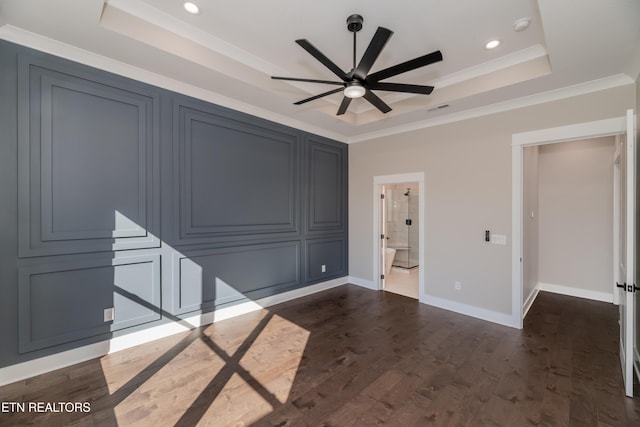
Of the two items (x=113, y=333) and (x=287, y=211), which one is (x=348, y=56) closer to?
(x=287, y=211)

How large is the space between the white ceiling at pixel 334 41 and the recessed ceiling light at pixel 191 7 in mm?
50

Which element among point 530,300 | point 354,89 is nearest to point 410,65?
point 354,89

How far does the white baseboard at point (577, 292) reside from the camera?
14.6 ft

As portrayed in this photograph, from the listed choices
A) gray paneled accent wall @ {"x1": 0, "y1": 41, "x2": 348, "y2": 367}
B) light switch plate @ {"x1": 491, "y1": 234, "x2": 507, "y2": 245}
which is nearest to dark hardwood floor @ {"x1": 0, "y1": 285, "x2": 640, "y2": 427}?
gray paneled accent wall @ {"x1": 0, "y1": 41, "x2": 348, "y2": 367}

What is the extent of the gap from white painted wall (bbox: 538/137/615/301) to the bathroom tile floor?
7.72 ft

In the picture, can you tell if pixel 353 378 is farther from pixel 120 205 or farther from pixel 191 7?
pixel 191 7

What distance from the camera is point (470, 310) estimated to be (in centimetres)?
389

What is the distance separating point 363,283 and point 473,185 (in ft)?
8.73

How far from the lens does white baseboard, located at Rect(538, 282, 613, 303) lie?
4457mm

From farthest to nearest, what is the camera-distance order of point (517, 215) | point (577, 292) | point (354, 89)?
point (577, 292) < point (517, 215) < point (354, 89)

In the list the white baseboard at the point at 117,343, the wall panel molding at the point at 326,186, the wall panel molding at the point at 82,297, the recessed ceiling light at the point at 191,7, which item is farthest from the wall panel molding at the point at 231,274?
the recessed ceiling light at the point at 191,7

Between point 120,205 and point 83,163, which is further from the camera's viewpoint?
point 120,205

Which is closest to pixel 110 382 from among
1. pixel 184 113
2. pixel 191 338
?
pixel 191 338

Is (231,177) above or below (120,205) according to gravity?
above
